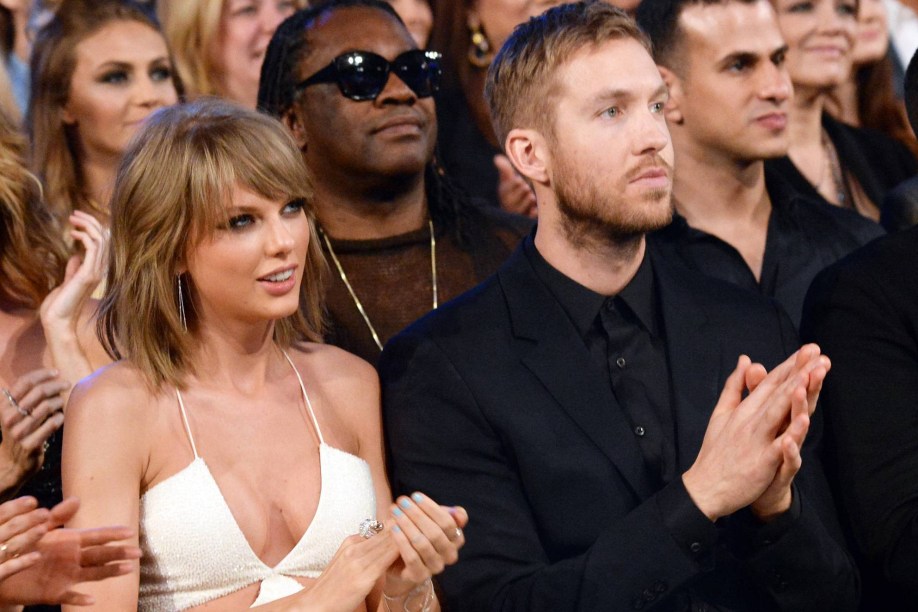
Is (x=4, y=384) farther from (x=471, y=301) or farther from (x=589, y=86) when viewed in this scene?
(x=589, y=86)

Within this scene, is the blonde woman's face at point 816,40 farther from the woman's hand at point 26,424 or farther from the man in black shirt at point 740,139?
the woman's hand at point 26,424

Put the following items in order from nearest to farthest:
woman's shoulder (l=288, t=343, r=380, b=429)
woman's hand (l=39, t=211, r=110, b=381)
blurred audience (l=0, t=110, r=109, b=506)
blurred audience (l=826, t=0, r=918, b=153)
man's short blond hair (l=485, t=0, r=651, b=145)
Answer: woman's shoulder (l=288, t=343, r=380, b=429) → man's short blond hair (l=485, t=0, r=651, b=145) → blurred audience (l=0, t=110, r=109, b=506) → woman's hand (l=39, t=211, r=110, b=381) → blurred audience (l=826, t=0, r=918, b=153)

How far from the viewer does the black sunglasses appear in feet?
12.2

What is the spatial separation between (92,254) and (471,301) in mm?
1046

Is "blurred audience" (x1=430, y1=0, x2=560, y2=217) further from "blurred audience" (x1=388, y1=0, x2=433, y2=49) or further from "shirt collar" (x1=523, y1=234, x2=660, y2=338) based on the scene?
"shirt collar" (x1=523, y1=234, x2=660, y2=338)

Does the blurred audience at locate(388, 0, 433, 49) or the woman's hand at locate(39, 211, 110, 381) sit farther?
the blurred audience at locate(388, 0, 433, 49)

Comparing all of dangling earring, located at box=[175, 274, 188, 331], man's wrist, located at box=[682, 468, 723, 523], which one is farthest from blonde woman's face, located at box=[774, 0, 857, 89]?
dangling earring, located at box=[175, 274, 188, 331]

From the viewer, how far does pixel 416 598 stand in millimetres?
2666

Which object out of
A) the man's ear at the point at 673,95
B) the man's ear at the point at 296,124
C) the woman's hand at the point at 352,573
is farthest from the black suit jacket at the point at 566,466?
the man's ear at the point at 673,95

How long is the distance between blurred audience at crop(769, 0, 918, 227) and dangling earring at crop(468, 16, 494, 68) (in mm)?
1045

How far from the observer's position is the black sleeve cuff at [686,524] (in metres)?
2.66

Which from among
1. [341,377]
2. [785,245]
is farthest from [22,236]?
[785,245]

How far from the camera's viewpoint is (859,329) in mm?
3080

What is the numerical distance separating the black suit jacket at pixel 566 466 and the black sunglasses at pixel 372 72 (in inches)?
33.0
